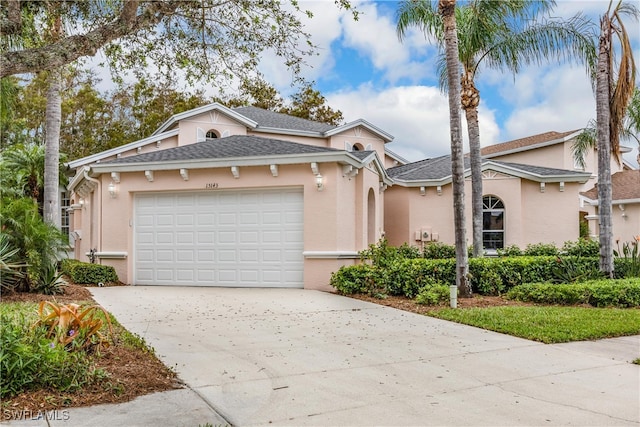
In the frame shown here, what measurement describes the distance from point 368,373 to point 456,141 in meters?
6.53

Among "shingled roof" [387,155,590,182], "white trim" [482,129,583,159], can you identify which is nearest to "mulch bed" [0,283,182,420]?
"shingled roof" [387,155,590,182]

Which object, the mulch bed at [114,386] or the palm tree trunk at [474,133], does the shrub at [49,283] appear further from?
the palm tree trunk at [474,133]

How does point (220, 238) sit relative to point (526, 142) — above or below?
below

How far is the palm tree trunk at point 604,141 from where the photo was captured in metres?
11.3

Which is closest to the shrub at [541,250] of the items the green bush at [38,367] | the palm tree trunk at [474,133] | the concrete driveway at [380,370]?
the palm tree trunk at [474,133]

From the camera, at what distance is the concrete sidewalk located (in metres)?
4.03

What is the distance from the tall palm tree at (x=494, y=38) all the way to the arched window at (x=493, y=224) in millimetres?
3287

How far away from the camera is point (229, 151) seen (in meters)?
13.2

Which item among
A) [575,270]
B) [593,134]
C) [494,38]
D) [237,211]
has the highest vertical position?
[494,38]

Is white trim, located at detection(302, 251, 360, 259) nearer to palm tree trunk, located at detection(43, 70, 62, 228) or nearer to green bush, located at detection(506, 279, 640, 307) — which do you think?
green bush, located at detection(506, 279, 640, 307)

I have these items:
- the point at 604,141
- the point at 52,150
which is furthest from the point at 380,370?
the point at 52,150

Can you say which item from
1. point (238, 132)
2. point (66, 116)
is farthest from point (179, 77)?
point (66, 116)

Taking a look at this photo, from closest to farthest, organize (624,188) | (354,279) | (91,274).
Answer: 1. (354,279)
2. (91,274)
3. (624,188)

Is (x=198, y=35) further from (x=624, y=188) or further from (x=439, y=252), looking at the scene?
(x=624, y=188)
